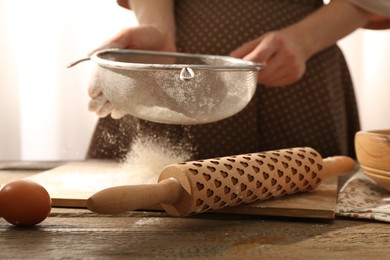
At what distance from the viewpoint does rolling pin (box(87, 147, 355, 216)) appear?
0.64 metres

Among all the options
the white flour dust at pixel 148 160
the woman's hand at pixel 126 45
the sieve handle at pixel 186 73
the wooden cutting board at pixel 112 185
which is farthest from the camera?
the woman's hand at pixel 126 45

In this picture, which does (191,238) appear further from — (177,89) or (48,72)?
(48,72)

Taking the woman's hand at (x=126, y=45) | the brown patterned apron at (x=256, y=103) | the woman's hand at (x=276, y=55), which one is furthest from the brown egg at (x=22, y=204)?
the brown patterned apron at (x=256, y=103)

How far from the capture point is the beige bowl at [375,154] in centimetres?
82

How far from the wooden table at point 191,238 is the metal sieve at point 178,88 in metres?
0.21

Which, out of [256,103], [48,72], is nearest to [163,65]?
[256,103]

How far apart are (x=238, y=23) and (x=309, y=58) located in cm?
16

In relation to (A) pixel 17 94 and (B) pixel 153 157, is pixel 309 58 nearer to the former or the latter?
(B) pixel 153 157

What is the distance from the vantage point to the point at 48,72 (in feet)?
6.05

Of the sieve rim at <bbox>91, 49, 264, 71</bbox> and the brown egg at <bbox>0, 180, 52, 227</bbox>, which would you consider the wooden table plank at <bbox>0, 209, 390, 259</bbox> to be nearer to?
the brown egg at <bbox>0, 180, 52, 227</bbox>

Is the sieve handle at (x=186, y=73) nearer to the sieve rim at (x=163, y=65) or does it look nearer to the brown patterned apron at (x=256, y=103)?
the sieve rim at (x=163, y=65)

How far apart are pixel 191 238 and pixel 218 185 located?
9 cm

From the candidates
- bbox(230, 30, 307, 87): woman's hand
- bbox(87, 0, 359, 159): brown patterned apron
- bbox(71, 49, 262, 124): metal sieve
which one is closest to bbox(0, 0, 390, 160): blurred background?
bbox(87, 0, 359, 159): brown patterned apron

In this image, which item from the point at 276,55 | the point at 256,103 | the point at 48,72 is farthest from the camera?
the point at 48,72
